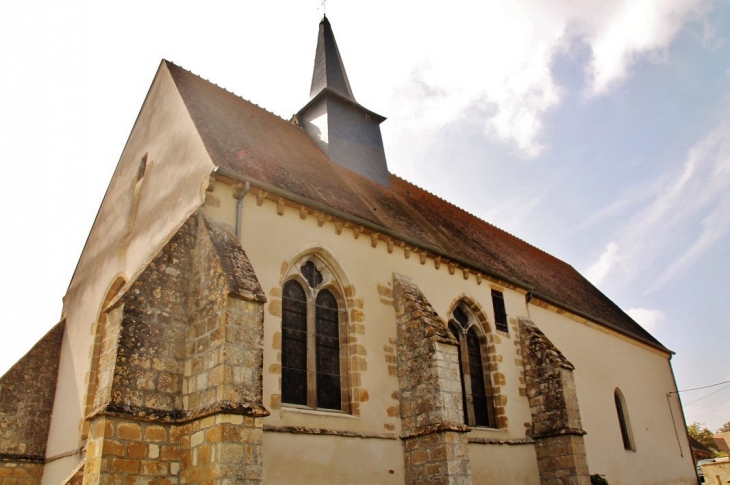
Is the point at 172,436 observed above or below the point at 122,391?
below

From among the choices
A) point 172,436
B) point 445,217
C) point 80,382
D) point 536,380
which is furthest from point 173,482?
point 445,217

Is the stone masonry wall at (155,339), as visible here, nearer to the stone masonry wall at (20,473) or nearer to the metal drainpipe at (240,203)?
the metal drainpipe at (240,203)

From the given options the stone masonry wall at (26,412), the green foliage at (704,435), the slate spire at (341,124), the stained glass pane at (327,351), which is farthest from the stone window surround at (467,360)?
the green foliage at (704,435)

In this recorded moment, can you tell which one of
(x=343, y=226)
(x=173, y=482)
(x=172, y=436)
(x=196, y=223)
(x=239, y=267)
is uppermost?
(x=343, y=226)

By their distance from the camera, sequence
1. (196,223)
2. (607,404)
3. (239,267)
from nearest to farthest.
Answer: (239,267) → (196,223) → (607,404)

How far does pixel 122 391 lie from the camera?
6.83m

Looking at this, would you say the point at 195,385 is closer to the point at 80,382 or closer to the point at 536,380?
the point at 80,382

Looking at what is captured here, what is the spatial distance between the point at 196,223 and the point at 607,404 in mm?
12094

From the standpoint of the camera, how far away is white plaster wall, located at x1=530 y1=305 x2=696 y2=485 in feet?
47.6

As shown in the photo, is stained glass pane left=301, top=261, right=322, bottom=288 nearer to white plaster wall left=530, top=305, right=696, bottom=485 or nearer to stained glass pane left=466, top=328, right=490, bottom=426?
stained glass pane left=466, top=328, right=490, bottom=426

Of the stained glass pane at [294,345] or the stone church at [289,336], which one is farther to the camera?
the stained glass pane at [294,345]

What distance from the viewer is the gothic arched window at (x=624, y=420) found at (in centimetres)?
1574

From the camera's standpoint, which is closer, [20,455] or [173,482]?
[173,482]

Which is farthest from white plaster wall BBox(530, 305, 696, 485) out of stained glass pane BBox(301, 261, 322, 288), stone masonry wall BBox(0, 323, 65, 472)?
stone masonry wall BBox(0, 323, 65, 472)
